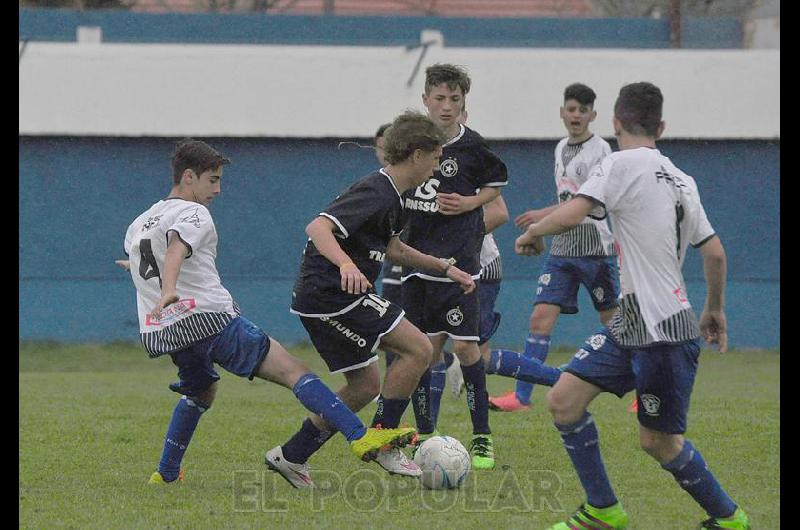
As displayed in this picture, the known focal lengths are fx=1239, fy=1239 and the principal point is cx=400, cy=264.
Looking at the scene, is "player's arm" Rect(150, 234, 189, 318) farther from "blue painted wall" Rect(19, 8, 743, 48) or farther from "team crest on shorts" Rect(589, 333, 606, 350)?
"blue painted wall" Rect(19, 8, 743, 48)

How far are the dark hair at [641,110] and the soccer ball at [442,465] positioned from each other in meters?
1.86

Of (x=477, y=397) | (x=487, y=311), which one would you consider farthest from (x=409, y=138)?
(x=487, y=311)

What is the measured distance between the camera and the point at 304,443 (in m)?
6.10

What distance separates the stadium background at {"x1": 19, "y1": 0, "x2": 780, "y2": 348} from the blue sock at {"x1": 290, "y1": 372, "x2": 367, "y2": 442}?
887cm

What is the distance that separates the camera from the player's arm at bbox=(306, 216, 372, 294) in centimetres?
544

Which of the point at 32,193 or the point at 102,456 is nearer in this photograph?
the point at 102,456

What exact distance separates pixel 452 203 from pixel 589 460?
2.23 metres

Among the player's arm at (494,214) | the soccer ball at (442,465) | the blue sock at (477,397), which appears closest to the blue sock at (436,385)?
the blue sock at (477,397)

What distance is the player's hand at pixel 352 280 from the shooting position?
543cm

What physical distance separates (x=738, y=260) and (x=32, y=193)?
8.51 metres

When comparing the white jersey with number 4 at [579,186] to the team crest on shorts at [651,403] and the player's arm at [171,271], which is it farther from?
the team crest on shorts at [651,403]

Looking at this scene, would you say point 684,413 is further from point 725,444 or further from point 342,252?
point 725,444

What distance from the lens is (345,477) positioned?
21.0 ft
